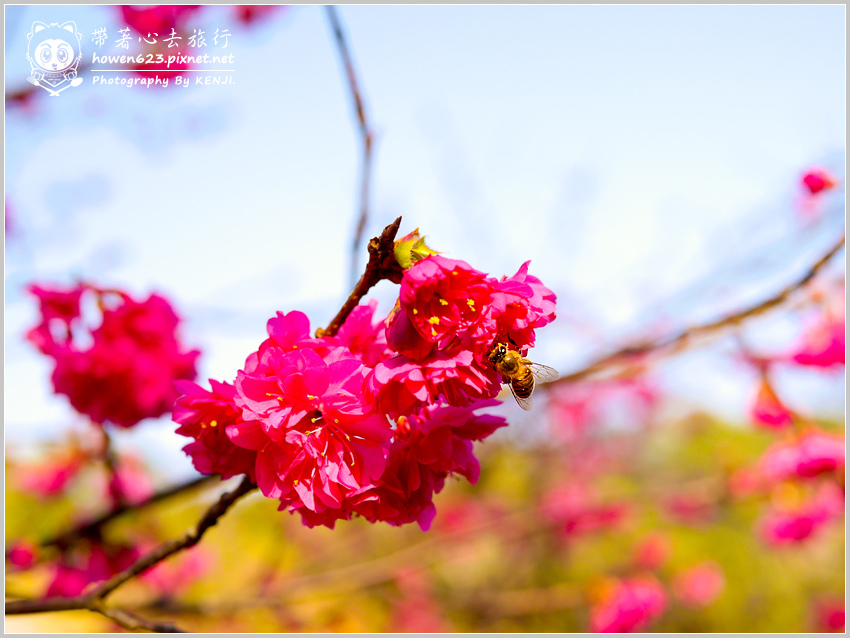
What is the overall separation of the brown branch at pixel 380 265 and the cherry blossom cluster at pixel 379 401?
4 centimetres

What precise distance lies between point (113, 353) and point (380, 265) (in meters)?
1.15

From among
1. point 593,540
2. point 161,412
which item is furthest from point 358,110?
point 593,540

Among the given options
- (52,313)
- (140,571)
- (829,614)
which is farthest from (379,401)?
(829,614)

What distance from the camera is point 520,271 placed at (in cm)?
81

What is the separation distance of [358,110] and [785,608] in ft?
29.2

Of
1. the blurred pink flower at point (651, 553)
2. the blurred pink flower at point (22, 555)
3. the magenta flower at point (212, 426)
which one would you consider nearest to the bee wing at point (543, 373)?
the magenta flower at point (212, 426)

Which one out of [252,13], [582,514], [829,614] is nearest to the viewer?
[252,13]

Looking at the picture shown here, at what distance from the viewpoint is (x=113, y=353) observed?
158 cm

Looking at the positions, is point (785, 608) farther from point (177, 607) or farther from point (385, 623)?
point (177, 607)

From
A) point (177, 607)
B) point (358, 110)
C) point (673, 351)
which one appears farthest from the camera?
point (177, 607)

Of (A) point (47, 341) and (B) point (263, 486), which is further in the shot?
(A) point (47, 341)

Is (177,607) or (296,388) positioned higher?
(296,388)

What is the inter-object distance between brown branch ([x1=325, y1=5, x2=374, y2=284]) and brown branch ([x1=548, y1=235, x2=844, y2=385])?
0.81 m

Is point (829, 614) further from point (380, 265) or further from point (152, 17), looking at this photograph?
point (152, 17)
